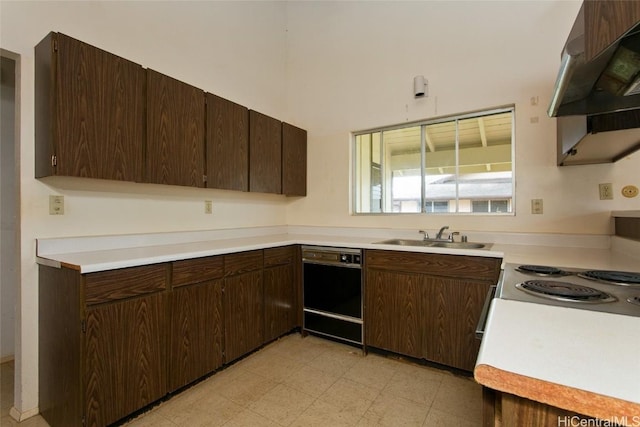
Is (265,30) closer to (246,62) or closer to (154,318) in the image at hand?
(246,62)

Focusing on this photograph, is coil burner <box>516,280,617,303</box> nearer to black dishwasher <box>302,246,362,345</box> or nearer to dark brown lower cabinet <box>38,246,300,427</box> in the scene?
black dishwasher <box>302,246,362,345</box>

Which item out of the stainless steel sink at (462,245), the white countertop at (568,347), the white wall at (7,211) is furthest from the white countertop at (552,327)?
the white wall at (7,211)

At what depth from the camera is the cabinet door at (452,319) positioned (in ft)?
6.70

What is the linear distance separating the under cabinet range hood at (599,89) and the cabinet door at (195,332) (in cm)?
210

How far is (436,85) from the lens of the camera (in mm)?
2695

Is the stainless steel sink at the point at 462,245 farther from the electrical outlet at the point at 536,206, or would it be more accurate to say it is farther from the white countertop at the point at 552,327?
the electrical outlet at the point at 536,206

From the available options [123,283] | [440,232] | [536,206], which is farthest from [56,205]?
[536,206]

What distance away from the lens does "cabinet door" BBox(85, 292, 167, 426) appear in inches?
58.5

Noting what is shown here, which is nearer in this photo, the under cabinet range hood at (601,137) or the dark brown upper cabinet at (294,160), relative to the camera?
the under cabinet range hood at (601,137)

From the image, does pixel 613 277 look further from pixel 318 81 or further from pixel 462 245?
pixel 318 81

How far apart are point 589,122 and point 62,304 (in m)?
2.65

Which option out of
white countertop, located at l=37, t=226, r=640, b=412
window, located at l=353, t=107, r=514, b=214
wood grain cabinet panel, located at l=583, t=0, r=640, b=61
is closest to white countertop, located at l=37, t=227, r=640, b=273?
white countertop, located at l=37, t=226, r=640, b=412

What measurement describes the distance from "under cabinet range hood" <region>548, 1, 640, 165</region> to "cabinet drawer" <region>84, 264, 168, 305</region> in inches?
80.6

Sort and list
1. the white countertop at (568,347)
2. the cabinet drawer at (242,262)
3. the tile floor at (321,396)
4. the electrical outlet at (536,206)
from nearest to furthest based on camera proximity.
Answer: the white countertop at (568,347), the tile floor at (321,396), the cabinet drawer at (242,262), the electrical outlet at (536,206)
